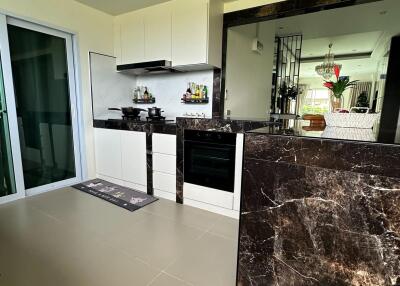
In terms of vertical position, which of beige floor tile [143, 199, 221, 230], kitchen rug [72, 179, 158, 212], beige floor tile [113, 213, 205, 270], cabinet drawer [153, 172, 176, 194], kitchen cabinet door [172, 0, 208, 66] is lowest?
beige floor tile [143, 199, 221, 230]

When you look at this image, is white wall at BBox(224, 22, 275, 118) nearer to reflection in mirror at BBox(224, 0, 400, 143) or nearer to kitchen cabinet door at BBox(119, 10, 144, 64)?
reflection in mirror at BBox(224, 0, 400, 143)

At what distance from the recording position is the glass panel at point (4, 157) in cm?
252

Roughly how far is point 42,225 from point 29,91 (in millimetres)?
1679

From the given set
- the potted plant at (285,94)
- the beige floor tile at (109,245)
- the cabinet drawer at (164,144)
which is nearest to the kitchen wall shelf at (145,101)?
the cabinet drawer at (164,144)

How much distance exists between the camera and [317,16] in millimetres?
3508

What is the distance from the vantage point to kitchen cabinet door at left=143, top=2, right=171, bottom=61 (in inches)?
116

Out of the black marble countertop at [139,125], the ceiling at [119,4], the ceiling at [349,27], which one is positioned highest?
the ceiling at [349,27]

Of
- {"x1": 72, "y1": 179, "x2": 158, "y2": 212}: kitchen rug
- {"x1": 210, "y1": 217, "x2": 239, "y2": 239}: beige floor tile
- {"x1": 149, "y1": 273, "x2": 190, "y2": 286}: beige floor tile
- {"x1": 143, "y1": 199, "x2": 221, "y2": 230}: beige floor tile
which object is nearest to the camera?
{"x1": 149, "y1": 273, "x2": 190, "y2": 286}: beige floor tile

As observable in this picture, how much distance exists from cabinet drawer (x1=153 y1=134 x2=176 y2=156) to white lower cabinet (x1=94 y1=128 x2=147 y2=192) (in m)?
0.20

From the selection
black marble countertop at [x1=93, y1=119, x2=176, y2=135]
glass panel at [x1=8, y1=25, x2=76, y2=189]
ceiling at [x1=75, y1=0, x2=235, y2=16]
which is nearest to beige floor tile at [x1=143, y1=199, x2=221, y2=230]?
black marble countertop at [x1=93, y1=119, x2=176, y2=135]

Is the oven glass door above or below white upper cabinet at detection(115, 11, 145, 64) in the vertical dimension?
below

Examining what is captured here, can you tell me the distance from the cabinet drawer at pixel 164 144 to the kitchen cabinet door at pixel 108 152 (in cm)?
69

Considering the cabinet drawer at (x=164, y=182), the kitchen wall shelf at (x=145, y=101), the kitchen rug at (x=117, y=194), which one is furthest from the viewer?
the kitchen wall shelf at (x=145, y=101)

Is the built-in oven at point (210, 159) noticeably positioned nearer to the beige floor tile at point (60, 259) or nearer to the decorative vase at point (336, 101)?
the decorative vase at point (336, 101)
